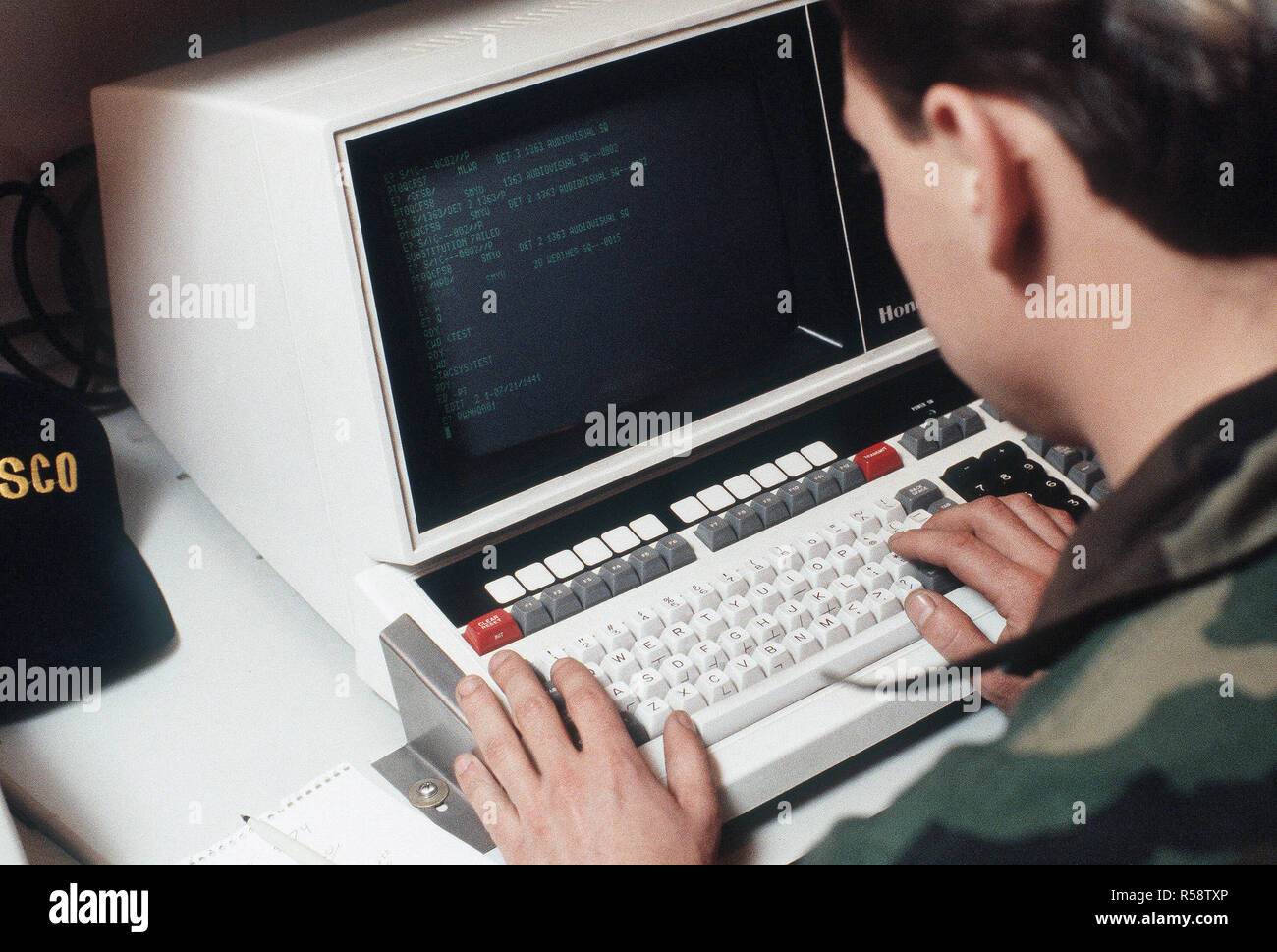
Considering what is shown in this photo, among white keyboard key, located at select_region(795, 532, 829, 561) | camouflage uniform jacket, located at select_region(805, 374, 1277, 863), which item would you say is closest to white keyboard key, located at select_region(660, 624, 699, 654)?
white keyboard key, located at select_region(795, 532, 829, 561)

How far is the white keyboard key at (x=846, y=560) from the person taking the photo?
78 centimetres

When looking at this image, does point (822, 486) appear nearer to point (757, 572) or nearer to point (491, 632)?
point (757, 572)

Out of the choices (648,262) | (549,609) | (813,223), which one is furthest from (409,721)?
(813,223)

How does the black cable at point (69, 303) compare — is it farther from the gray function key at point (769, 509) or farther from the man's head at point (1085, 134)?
the man's head at point (1085, 134)

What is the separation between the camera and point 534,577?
0.77 meters

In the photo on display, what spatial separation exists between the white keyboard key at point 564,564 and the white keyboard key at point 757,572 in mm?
108

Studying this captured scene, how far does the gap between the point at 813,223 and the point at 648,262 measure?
14cm

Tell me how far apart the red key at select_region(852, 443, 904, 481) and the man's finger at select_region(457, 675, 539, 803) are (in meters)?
0.32

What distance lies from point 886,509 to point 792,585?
0.11 metres

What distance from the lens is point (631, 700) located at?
0.70 meters

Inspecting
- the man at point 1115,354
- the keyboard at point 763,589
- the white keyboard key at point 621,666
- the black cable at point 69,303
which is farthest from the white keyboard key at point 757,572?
the black cable at point 69,303

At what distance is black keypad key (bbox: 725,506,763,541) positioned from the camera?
81cm

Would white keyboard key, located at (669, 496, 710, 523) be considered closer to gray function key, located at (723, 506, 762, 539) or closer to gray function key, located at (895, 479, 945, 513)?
gray function key, located at (723, 506, 762, 539)
